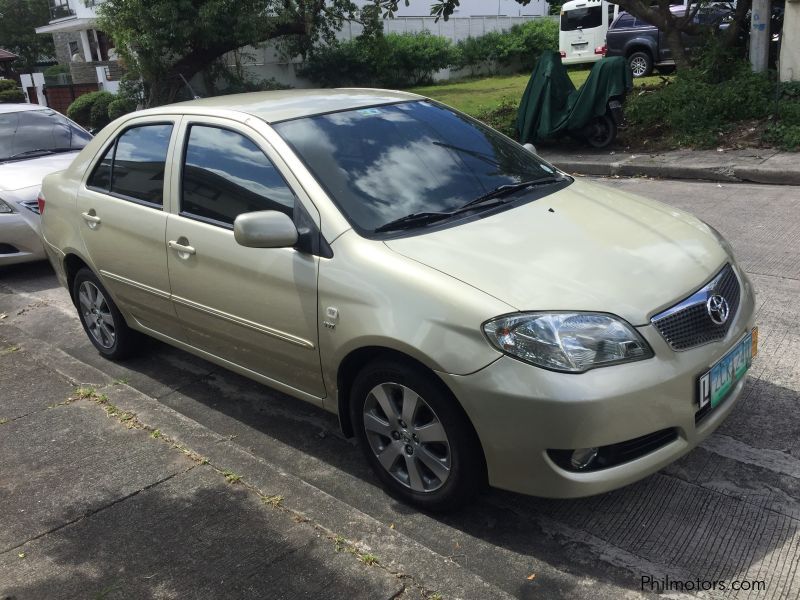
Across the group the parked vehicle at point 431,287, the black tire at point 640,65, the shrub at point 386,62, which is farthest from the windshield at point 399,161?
the shrub at point 386,62

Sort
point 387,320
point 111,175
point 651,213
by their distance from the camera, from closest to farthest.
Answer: point 387,320 < point 651,213 < point 111,175

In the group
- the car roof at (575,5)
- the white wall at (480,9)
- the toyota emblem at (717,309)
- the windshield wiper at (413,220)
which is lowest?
the toyota emblem at (717,309)

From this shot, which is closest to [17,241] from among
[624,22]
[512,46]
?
[624,22]

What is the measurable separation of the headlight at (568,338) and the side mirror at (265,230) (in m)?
1.03

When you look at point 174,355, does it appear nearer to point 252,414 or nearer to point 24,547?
point 252,414

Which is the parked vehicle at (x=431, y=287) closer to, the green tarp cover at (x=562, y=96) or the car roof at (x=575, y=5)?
the green tarp cover at (x=562, y=96)

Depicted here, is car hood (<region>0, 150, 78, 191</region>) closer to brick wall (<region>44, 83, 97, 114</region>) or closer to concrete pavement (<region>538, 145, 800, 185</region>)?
concrete pavement (<region>538, 145, 800, 185</region>)

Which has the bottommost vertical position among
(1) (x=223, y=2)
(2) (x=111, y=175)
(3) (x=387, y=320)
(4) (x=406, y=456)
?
(4) (x=406, y=456)

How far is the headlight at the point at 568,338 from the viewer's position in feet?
8.82

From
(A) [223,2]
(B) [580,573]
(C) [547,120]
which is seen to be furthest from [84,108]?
(B) [580,573]

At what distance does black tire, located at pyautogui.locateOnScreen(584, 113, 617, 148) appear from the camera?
1056cm

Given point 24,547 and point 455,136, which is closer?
point 24,547

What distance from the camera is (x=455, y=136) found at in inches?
159

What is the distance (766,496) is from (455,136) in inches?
90.1
